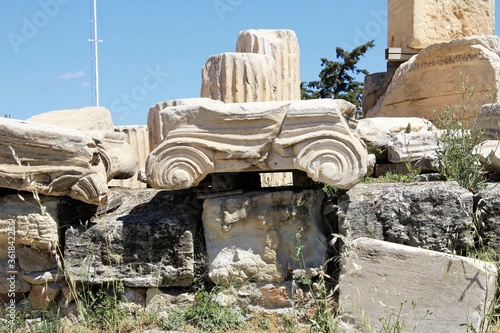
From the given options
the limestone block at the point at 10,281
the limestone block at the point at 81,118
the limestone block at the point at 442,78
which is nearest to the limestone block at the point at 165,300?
the limestone block at the point at 10,281

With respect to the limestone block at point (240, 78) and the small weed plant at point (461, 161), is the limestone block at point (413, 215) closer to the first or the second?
the small weed plant at point (461, 161)

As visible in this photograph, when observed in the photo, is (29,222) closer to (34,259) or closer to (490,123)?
(34,259)

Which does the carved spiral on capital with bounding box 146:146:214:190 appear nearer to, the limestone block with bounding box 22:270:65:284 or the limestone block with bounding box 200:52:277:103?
the limestone block with bounding box 22:270:65:284

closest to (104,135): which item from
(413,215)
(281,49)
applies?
(413,215)

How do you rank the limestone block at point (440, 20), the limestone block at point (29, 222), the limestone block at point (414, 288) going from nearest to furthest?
the limestone block at point (414, 288) → the limestone block at point (29, 222) → the limestone block at point (440, 20)

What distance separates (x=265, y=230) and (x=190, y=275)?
0.55 metres

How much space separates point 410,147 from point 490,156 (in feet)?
3.71

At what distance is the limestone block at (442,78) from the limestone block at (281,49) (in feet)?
6.23

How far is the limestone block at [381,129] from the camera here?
5.79 m

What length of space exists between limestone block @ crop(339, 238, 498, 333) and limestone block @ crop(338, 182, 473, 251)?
33cm

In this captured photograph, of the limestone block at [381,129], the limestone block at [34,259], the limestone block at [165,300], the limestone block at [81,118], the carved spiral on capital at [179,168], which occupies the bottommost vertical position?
the limestone block at [165,300]

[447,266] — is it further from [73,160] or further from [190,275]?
[73,160]

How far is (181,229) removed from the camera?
153 inches

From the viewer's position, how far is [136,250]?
3898 millimetres
